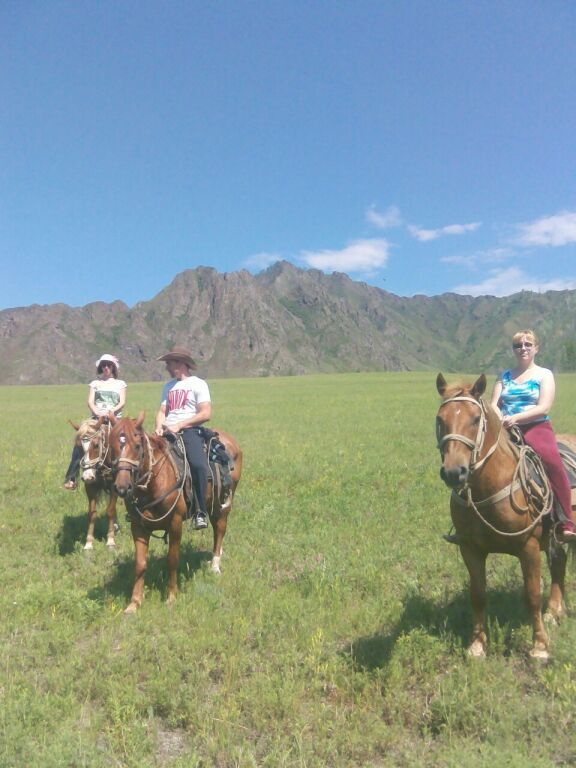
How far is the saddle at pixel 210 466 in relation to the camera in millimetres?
7879

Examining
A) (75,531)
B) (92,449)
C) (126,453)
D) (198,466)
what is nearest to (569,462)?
(198,466)

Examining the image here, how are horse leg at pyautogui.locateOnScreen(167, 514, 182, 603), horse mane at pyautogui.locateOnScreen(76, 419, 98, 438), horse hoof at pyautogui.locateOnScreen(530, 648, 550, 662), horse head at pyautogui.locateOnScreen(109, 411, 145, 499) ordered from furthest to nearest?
horse mane at pyautogui.locateOnScreen(76, 419, 98, 438) → horse leg at pyautogui.locateOnScreen(167, 514, 182, 603) → horse head at pyautogui.locateOnScreen(109, 411, 145, 499) → horse hoof at pyautogui.locateOnScreen(530, 648, 550, 662)

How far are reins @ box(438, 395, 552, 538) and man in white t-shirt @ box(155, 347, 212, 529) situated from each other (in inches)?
160

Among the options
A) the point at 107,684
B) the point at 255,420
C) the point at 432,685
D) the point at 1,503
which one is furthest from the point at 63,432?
the point at 432,685

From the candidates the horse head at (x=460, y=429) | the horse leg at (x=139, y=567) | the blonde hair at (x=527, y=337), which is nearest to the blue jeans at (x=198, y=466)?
the horse leg at (x=139, y=567)

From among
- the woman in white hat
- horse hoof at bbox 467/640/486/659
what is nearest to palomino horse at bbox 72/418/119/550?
the woman in white hat

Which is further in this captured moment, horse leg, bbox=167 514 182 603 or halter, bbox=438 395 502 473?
horse leg, bbox=167 514 182 603

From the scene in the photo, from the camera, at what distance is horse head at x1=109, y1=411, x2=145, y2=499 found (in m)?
6.54

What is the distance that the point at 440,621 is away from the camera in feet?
20.4

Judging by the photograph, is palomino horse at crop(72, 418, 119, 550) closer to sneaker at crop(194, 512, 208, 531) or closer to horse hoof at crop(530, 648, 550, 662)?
sneaker at crop(194, 512, 208, 531)

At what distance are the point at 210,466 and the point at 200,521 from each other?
100 cm

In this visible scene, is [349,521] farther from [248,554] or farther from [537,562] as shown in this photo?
[537,562]

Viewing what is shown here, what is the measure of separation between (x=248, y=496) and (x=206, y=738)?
7.78 meters

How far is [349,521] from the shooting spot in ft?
34.1
